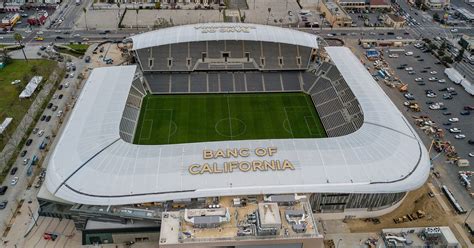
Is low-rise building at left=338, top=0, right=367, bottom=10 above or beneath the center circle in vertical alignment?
above

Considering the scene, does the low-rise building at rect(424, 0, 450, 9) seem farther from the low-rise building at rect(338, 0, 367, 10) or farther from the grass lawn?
the grass lawn

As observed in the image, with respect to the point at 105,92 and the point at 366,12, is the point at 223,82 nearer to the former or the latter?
the point at 105,92

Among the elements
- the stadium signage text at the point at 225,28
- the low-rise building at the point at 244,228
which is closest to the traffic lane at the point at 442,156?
the low-rise building at the point at 244,228

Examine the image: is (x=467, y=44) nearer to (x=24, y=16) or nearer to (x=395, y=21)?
(x=395, y=21)

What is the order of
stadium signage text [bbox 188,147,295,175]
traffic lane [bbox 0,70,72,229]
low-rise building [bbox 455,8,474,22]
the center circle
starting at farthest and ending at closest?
low-rise building [bbox 455,8,474,22]
the center circle
traffic lane [bbox 0,70,72,229]
stadium signage text [bbox 188,147,295,175]

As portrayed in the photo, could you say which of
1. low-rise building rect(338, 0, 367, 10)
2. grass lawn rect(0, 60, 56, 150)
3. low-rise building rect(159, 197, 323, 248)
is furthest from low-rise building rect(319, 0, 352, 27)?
low-rise building rect(159, 197, 323, 248)

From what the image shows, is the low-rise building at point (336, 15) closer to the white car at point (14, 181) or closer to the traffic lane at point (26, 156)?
the traffic lane at point (26, 156)
